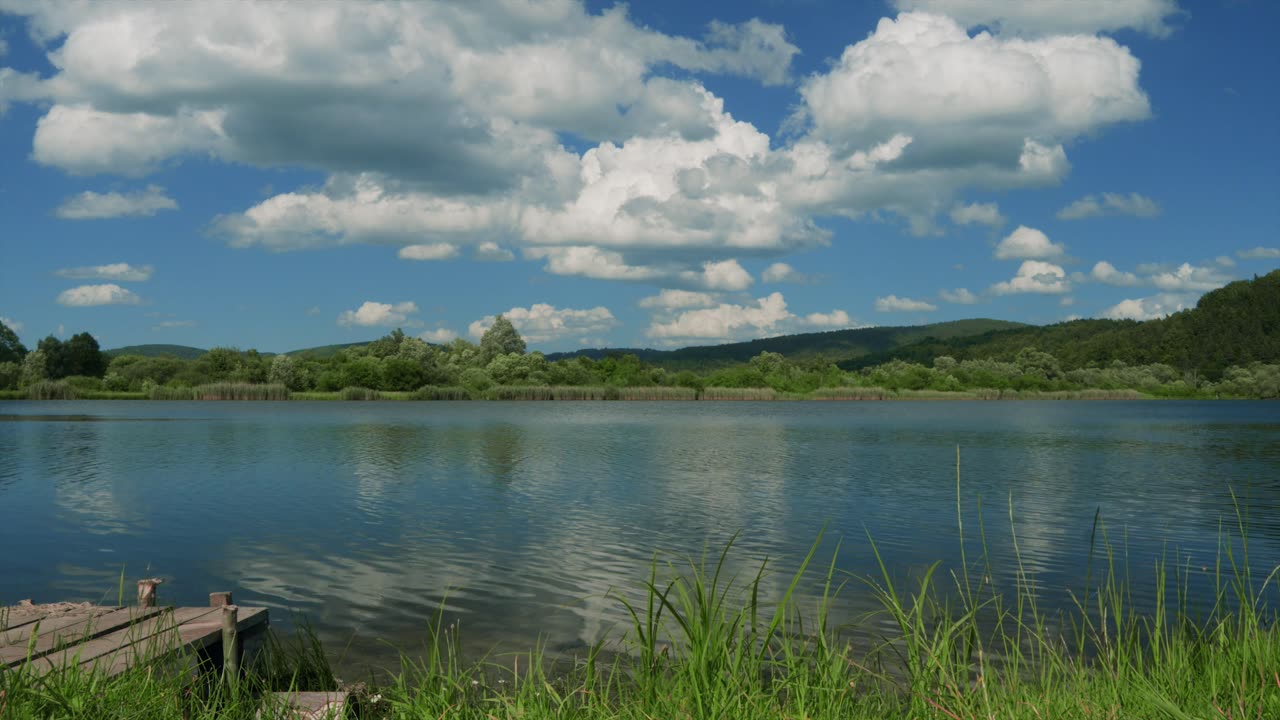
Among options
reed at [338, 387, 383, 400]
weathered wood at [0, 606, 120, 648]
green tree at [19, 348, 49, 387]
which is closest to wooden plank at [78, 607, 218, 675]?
weathered wood at [0, 606, 120, 648]

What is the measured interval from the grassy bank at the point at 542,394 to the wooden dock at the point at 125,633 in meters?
111

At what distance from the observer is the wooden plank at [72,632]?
700 cm

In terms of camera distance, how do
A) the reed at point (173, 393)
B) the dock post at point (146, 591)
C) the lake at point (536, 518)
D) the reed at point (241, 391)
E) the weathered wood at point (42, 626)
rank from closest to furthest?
the weathered wood at point (42, 626) → the dock post at point (146, 591) → the lake at point (536, 518) → the reed at point (241, 391) → the reed at point (173, 393)

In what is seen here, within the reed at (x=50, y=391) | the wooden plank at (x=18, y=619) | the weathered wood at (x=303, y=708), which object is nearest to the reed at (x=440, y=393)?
the reed at (x=50, y=391)

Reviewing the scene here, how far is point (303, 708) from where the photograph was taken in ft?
21.1

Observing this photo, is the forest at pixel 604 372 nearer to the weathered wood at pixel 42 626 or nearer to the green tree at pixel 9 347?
the green tree at pixel 9 347

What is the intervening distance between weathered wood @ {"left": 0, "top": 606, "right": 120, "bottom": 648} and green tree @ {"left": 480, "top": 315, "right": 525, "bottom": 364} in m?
141

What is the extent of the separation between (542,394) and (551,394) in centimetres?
139

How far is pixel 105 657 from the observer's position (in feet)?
23.1

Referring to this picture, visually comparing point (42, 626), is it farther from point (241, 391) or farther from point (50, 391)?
point (50, 391)

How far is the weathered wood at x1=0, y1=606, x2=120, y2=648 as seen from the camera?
7609 mm

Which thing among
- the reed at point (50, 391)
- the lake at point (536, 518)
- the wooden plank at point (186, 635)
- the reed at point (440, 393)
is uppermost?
the reed at point (50, 391)

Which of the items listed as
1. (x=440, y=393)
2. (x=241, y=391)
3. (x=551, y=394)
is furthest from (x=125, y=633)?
(x=440, y=393)

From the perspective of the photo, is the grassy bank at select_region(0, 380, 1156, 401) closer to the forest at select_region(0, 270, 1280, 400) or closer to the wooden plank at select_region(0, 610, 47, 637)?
the forest at select_region(0, 270, 1280, 400)
